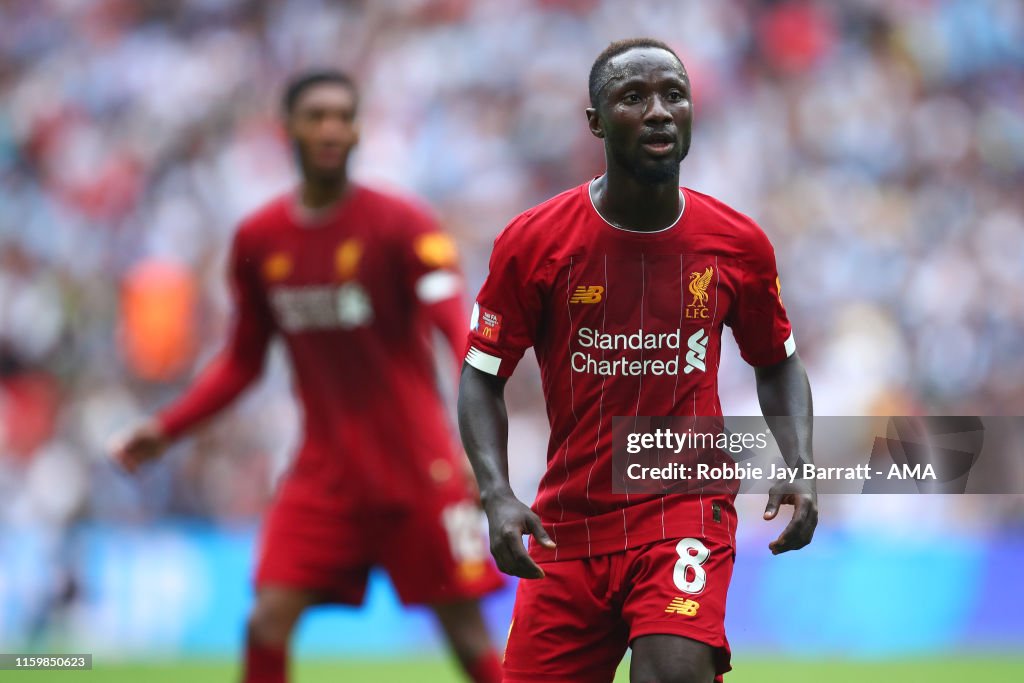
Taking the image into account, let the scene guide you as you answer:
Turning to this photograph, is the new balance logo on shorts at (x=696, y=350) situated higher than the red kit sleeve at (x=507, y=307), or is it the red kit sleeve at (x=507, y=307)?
the red kit sleeve at (x=507, y=307)

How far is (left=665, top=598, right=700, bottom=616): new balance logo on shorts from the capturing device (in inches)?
180

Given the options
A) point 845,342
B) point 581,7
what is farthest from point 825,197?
point 581,7

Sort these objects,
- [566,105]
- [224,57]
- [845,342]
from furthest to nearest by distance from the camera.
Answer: [224,57], [566,105], [845,342]

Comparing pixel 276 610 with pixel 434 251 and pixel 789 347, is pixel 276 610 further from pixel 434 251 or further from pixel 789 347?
pixel 789 347

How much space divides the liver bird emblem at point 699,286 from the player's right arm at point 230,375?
275 centimetres

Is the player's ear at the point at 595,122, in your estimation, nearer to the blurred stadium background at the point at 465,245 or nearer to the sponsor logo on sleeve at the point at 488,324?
the sponsor logo on sleeve at the point at 488,324

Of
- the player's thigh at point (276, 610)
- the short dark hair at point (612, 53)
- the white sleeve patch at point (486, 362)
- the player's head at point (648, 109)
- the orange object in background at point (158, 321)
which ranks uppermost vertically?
the orange object in background at point (158, 321)

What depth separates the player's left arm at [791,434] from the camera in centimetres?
462

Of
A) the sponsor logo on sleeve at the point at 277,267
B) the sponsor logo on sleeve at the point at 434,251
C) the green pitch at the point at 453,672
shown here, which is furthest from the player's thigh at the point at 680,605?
the green pitch at the point at 453,672

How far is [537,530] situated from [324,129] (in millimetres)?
2965

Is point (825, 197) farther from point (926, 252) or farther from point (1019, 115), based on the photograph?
point (1019, 115)

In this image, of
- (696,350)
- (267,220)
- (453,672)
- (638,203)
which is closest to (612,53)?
(638,203)

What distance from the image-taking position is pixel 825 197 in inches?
622

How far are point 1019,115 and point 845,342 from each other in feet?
14.6
